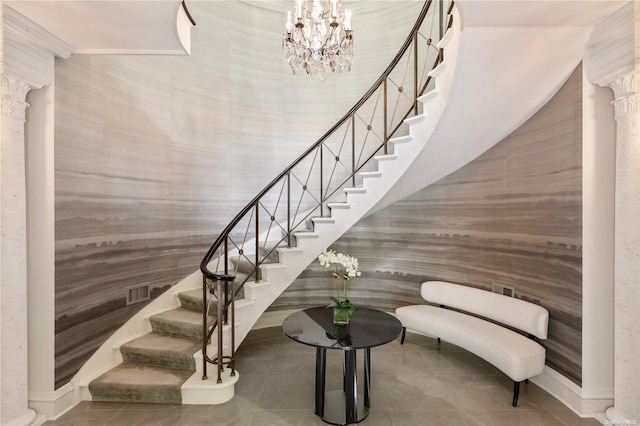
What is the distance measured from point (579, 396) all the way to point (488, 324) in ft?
3.05

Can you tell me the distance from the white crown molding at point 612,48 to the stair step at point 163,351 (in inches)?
162

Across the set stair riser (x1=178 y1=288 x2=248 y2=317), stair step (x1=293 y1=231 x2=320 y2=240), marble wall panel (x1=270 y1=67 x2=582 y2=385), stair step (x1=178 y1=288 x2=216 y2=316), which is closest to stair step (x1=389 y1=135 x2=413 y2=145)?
marble wall panel (x1=270 y1=67 x2=582 y2=385)

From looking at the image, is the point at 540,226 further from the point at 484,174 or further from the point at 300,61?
the point at 300,61

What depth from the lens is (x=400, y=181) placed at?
381 centimetres

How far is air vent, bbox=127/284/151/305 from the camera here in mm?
3553

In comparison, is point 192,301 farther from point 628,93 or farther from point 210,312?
point 628,93

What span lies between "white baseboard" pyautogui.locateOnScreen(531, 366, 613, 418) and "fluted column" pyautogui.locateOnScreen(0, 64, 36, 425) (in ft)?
13.9

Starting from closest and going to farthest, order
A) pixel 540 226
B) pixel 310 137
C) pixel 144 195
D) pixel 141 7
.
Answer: pixel 141 7
pixel 540 226
pixel 144 195
pixel 310 137

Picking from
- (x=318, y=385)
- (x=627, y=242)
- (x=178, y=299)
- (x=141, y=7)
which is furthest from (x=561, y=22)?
(x=178, y=299)

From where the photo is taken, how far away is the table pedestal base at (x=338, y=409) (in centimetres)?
263

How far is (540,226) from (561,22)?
1.74 metres

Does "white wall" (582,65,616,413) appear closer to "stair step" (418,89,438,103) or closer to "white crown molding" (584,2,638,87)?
"white crown molding" (584,2,638,87)

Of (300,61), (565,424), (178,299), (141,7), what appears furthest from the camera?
(178,299)

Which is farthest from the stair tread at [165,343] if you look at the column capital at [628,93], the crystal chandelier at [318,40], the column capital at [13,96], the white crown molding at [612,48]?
the white crown molding at [612,48]
